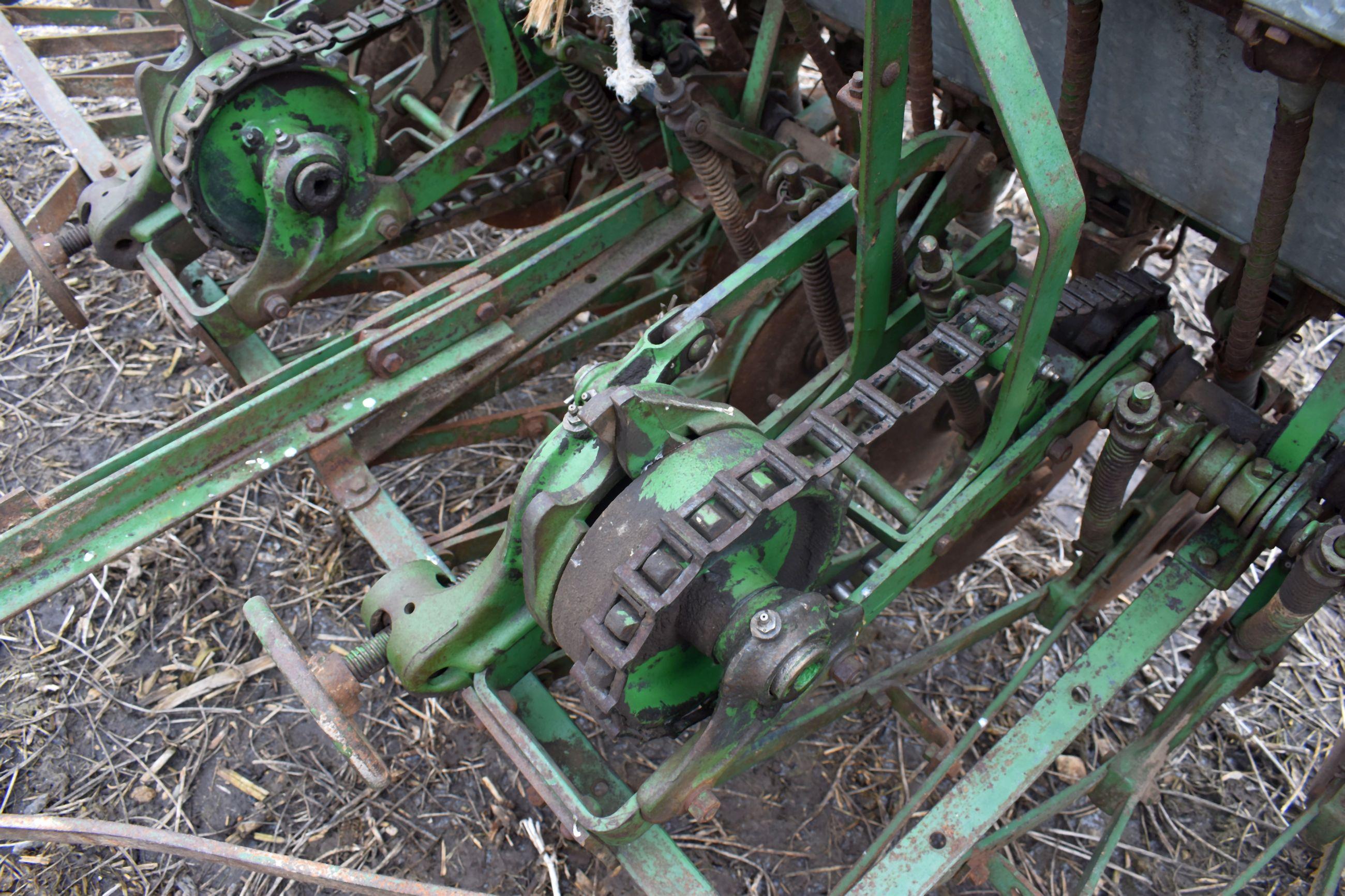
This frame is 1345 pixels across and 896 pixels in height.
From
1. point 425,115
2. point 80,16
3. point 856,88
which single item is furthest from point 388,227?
point 80,16

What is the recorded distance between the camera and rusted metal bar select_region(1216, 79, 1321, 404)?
A: 71.7 inches

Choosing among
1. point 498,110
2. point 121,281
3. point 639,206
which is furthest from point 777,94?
point 121,281

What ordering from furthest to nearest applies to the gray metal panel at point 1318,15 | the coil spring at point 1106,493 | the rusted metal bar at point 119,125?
the rusted metal bar at point 119,125 → the coil spring at point 1106,493 → the gray metal panel at point 1318,15

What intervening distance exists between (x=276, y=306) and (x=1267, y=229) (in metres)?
2.73

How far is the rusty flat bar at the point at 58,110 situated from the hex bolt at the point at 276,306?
0.91m

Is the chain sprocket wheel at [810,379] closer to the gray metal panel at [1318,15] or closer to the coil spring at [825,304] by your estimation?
the coil spring at [825,304]

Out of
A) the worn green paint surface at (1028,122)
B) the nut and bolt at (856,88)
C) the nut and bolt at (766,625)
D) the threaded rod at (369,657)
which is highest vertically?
the nut and bolt at (856,88)

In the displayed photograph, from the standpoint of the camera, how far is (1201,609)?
11.6ft

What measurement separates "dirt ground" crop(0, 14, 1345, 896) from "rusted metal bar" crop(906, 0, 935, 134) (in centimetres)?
165

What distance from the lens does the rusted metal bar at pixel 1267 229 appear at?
182cm

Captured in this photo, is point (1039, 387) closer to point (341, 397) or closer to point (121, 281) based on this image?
point (341, 397)

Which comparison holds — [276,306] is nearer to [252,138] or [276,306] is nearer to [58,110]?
[252,138]

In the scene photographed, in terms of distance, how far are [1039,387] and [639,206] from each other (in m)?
1.56

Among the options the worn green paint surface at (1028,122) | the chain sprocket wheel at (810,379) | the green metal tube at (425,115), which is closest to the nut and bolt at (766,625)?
the worn green paint surface at (1028,122)
